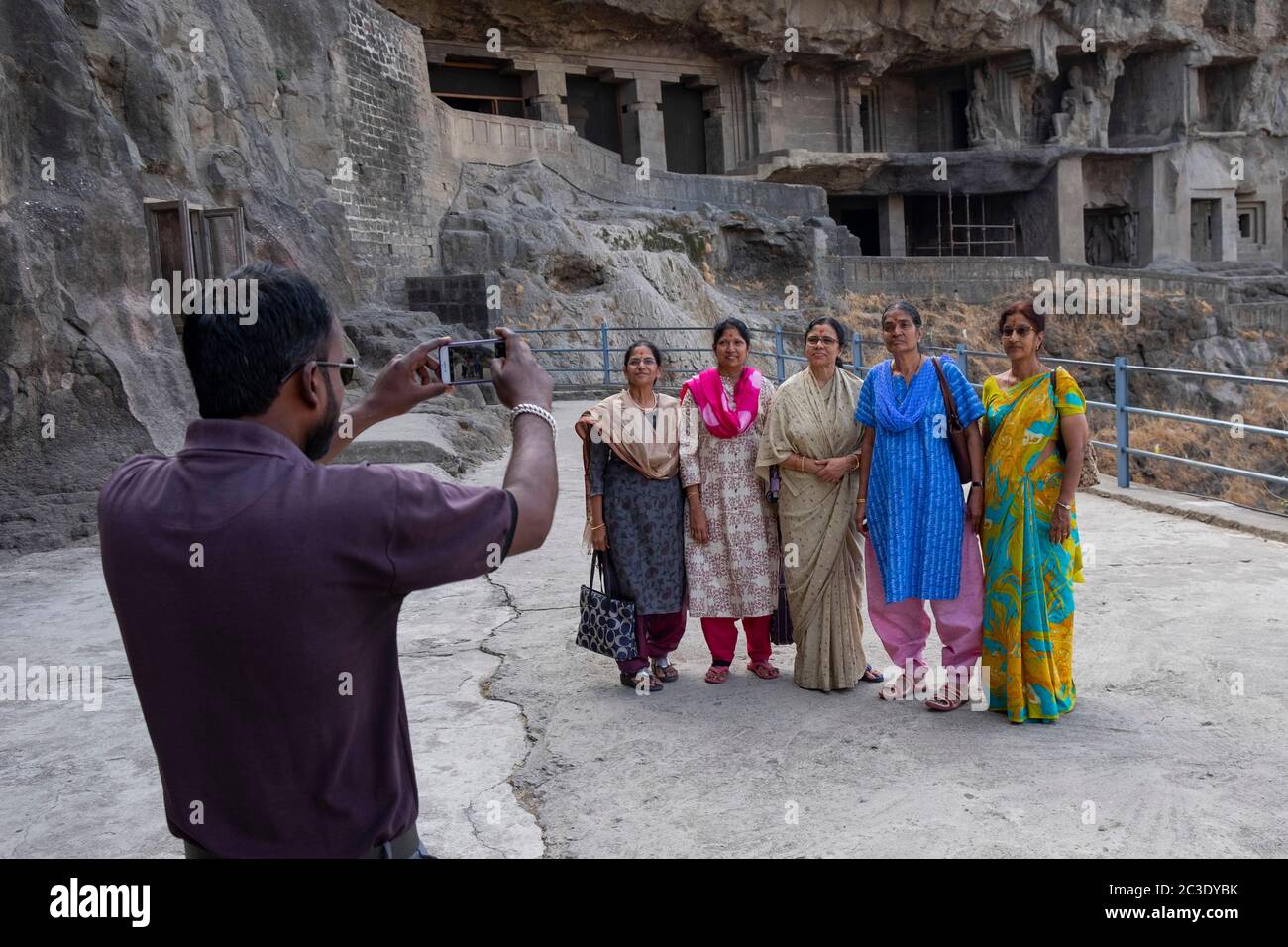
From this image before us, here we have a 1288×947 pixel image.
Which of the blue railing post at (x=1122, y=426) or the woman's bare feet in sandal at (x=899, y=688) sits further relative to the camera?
the blue railing post at (x=1122, y=426)

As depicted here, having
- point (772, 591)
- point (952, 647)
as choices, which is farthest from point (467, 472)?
point (952, 647)

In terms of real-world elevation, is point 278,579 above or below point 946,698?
above

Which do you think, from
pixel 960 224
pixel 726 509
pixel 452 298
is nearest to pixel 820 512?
pixel 726 509

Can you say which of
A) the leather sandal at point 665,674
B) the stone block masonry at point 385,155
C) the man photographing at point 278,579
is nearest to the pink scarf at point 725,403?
the leather sandal at point 665,674

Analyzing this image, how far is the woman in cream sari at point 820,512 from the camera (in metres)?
4.62

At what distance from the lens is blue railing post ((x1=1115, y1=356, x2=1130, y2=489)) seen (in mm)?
8453

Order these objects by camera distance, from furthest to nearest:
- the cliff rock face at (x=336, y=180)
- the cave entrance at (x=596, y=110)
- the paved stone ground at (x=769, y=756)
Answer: the cave entrance at (x=596, y=110)
the cliff rock face at (x=336, y=180)
the paved stone ground at (x=769, y=756)

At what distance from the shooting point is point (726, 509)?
4.91 meters

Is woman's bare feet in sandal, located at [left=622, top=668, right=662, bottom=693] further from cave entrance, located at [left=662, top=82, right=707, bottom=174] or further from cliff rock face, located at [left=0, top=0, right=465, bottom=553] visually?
cave entrance, located at [left=662, top=82, right=707, bottom=174]

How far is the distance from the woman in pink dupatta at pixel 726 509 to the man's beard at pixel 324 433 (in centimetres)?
332

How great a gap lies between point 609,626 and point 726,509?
0.70m

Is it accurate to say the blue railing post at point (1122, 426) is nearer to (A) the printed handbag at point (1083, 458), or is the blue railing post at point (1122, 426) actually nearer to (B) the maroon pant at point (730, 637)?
(A) the printed handbag at point (1083, 458)

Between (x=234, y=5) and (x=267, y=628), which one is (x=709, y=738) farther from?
(x=234, y=5)

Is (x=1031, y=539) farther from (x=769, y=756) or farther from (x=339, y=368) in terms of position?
(x=339, y=368)
